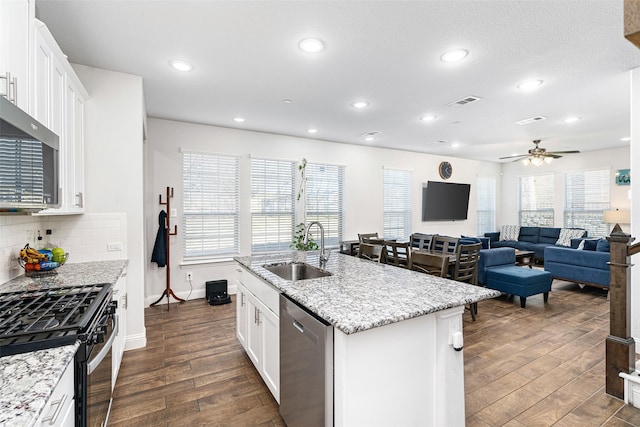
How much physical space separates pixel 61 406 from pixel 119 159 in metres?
2.55

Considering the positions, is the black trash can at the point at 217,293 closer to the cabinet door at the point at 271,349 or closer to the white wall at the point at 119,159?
the white wall at the point at 119,159

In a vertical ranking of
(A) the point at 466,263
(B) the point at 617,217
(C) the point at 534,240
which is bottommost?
(C) the point at 534,240

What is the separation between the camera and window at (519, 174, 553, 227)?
26.9 ft

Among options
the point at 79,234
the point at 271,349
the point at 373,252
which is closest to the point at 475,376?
the point at 373,252

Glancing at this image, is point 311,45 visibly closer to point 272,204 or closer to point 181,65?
point 181,65

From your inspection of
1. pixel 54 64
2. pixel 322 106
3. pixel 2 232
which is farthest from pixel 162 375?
pixel 322 106

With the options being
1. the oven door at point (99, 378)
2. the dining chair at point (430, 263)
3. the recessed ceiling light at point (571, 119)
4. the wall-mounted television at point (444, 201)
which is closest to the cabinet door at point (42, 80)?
the oven door at point (99, 378)

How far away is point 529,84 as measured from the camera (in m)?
3.38

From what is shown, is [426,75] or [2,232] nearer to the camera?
[2,232]

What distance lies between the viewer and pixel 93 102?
2.96m

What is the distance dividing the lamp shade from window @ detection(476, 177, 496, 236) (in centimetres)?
256

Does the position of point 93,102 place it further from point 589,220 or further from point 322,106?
point 589,220

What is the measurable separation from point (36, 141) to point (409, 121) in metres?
4.44

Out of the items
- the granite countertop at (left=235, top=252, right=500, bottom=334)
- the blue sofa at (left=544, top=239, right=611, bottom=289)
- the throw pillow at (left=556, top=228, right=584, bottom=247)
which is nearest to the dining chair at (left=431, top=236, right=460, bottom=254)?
the blue sofa at (left=544, top=239, right=611, bottom=289)
